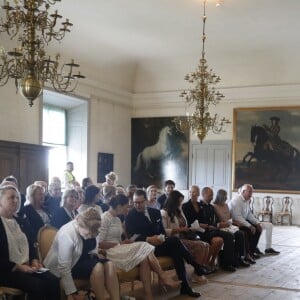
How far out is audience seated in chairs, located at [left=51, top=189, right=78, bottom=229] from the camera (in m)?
5.55

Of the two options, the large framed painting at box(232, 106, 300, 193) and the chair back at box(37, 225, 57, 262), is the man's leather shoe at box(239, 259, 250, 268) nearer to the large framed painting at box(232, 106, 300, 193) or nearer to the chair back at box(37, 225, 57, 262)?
the chair back at box(37, 225, 57, 262)

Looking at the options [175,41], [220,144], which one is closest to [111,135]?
[220,144]

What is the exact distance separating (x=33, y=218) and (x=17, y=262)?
1.17 meters

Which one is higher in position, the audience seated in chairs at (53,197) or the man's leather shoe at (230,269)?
the audience seated in chairs at (53,197)

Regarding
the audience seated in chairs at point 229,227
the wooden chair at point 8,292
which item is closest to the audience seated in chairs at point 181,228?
the audience seated in chairs at point 229,227

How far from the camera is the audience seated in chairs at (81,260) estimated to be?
14.2 feet

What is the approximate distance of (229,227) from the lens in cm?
800

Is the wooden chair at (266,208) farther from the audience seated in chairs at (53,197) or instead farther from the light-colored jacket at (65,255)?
the light-colored jacket at (65,255)

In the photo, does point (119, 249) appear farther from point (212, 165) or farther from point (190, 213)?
point (212, 165)

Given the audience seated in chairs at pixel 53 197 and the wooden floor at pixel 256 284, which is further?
the audience seated in chairs at pixel 53 197

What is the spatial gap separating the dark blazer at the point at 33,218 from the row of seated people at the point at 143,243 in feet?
0.04

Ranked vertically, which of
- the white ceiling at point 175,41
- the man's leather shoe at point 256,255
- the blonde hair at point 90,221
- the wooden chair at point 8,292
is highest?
the white ceiling at point 175,41

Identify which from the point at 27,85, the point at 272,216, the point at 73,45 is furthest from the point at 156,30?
the point at 27,85

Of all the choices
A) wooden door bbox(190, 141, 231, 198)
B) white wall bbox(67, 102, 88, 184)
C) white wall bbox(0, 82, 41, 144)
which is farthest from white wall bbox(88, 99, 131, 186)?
white wall bbox(0, 82, 41, 144)
